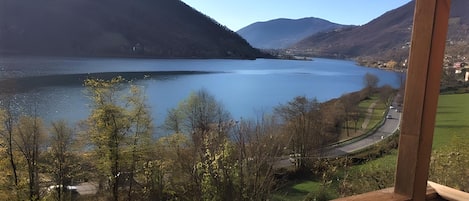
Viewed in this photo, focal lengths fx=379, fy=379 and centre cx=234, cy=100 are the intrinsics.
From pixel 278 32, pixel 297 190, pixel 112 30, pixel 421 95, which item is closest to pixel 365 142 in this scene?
pixel 297 190

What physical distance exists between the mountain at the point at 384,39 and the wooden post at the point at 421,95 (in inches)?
2.8

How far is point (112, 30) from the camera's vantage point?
3266 centimetres

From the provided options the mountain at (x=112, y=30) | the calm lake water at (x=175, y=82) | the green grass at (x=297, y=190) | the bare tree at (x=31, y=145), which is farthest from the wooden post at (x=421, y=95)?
the mountain at (x=112, y=30)

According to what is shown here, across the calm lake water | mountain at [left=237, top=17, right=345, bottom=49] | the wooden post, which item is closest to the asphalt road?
the calm lake water

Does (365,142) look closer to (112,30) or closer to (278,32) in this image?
(112,30)

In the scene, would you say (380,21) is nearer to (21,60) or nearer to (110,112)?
(110,112)

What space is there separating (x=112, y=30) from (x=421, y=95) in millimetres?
34096

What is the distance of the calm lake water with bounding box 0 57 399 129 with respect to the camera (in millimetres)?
16047

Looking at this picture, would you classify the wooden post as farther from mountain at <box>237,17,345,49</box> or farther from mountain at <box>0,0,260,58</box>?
mountain at <box>237,17,345,49</box>

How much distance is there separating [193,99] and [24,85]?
294 inches

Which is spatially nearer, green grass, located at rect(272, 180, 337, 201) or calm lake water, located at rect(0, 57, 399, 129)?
green grass, located at rect(272, 180, 337, 201)

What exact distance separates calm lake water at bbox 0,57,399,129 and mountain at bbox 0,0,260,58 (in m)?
1.23

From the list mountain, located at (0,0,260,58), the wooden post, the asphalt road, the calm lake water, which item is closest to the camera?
the wooden post

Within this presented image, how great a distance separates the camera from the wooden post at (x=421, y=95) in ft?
3.04
